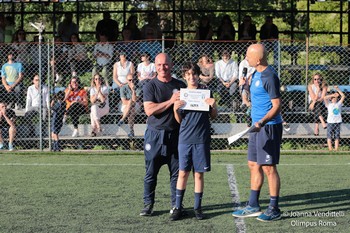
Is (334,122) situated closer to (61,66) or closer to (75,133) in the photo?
(75,133)

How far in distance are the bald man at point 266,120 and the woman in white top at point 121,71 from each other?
7.60m

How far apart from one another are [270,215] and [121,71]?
8.12 meters

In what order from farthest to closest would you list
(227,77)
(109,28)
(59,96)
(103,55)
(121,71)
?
(109,28), (103,55), (227,77), (121,71), (59,96)

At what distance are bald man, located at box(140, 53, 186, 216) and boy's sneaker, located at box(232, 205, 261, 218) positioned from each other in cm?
71

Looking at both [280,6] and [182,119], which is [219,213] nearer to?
[182,119]

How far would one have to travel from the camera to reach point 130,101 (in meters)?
15.6

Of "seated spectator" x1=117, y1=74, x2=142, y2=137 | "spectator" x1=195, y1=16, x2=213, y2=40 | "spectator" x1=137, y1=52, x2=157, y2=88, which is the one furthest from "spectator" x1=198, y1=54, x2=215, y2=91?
"spectator" x1=195, y1=16, x2=213, y2=40

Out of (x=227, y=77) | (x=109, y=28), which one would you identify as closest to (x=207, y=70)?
(x=227, y=77)

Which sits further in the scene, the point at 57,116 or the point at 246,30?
the point at 246,30

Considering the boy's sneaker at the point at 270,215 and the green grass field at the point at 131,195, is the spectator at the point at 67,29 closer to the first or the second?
the green grass field at the point at 131,195

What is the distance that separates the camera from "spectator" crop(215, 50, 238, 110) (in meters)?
16.1

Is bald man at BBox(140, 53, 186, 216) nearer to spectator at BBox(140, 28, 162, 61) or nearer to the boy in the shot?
the boy

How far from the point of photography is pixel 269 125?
827 cm

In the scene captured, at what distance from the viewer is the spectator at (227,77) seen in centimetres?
1608
